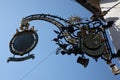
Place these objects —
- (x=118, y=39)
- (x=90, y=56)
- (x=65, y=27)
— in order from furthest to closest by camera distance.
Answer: (x=118, y=39), (x=65, y=27), (x=90, y=56)

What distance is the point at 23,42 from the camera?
36.6 ft

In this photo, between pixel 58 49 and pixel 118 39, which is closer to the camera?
pixel 58 49

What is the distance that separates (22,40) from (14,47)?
1.24 ft

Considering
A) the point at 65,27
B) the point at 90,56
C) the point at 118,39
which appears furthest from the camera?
the point at 118,39

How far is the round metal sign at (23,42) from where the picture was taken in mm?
11039

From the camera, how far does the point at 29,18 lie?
11852 mm

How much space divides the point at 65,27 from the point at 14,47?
6.54ft

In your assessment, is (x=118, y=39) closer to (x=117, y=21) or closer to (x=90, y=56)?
(x=117, y=21)

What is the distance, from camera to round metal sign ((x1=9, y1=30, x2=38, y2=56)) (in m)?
11.0

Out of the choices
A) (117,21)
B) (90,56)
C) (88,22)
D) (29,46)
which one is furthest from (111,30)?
(29,46)

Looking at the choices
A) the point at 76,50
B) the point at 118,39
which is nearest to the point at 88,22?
the point at 76,50

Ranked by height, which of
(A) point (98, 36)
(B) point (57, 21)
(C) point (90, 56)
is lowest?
(C) point (90, 56)

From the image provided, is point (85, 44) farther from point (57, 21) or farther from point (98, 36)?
point (57, 21)

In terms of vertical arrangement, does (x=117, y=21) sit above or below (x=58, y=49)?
above
